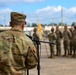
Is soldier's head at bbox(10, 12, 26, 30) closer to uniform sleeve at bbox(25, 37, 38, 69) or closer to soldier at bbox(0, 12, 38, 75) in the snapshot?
soldier at bbox(0, 12, 38, 75)

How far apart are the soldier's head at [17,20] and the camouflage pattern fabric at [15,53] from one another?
0.20ft

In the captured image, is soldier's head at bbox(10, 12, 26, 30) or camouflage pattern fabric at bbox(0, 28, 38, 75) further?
soldier's head at bbox(10, 12, 26, 30)

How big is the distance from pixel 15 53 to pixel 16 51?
0.09 ft

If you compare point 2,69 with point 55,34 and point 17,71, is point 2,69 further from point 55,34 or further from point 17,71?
point 55,34

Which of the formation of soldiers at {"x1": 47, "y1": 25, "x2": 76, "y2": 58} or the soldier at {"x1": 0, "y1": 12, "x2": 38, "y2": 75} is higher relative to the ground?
the soldier at {"x1": 0, "y1": 12, "x2": 38, "y2": 75}

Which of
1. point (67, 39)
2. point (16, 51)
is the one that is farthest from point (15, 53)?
point (67, 39)

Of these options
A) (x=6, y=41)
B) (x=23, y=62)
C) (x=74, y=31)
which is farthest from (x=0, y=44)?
(x=74, y=31)

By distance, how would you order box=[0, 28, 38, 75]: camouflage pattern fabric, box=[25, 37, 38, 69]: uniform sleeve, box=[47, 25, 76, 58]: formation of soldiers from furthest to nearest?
box=[47, 25, 76, 58]: formation of soldiers < box=[25, 37, 38, 69]: uniform sleeve < box=[0, 28, 38, 75]: camouflage pattern fabric

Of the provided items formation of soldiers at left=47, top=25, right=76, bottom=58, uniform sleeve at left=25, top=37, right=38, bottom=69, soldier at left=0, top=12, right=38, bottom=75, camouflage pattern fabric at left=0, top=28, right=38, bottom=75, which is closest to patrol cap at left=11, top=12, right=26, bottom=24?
soldier at left=0, top=12, right=38, bottom=75

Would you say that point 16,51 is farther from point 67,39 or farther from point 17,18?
point 67,39

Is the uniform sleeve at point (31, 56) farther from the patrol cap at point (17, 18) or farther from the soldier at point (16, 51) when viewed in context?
the patrol cap at point (17, 18)

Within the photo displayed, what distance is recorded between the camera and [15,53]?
3.82m

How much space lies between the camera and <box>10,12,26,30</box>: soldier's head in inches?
154

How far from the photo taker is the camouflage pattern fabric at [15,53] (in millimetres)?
3791
